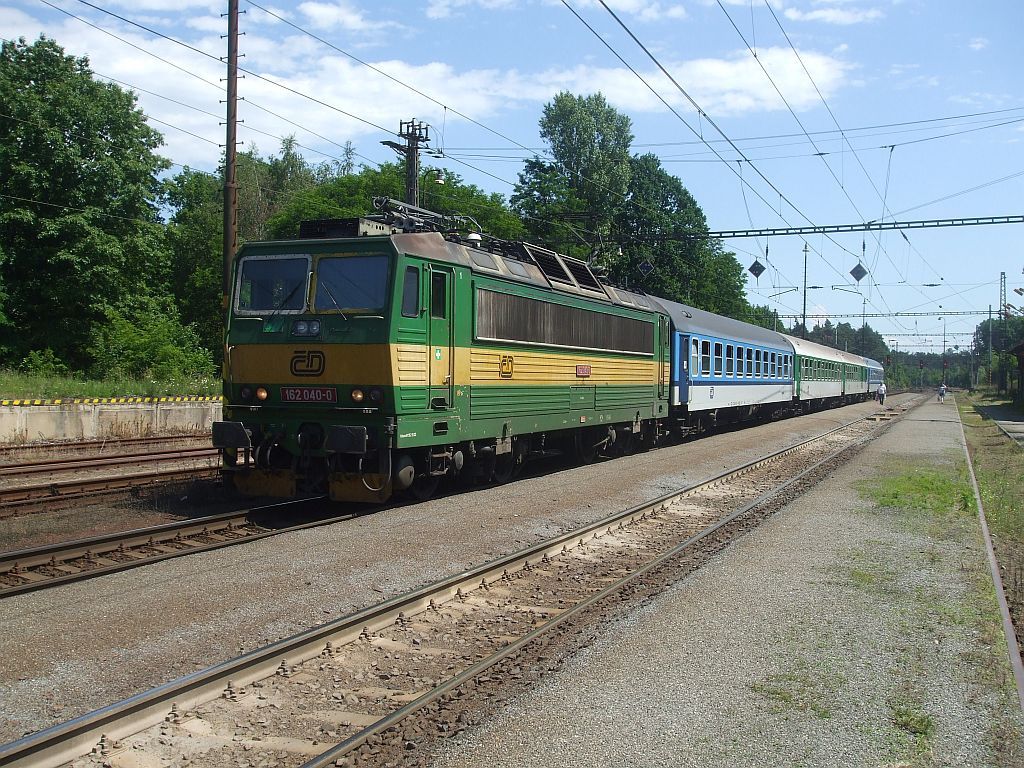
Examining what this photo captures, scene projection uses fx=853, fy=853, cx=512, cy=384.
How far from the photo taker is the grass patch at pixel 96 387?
23.1m

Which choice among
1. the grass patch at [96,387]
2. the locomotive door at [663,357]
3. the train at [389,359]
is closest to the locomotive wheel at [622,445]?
the locomotive door at [663,357]

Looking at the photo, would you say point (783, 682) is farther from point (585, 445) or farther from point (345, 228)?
point (585, 445)

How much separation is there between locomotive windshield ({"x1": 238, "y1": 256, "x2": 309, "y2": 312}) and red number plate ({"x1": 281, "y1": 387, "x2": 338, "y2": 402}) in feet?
3.43

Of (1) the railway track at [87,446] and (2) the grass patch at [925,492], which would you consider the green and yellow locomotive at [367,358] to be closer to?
(2) the grass patch at [925,492]

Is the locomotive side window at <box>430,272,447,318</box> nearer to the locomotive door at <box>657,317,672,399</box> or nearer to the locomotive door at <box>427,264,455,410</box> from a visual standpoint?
the locomotive door at <box>427,264,455,410</box>

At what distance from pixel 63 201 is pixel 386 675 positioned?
3476cm

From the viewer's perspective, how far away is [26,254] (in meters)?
34.3

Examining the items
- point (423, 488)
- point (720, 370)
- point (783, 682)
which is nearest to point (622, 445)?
point (720, 370)

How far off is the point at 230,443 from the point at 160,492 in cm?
204

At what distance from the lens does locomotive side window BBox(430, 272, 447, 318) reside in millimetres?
11320

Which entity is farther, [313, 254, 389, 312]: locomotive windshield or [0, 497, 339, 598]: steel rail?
[313, 254, 389, 312]: locomotive windshield

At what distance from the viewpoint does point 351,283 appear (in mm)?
10875

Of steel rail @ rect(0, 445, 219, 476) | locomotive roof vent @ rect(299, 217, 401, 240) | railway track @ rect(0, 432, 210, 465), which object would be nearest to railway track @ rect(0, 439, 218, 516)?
steel rail @ rect(0, 445, 219, 476)

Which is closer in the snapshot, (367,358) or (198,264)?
(367,358)
